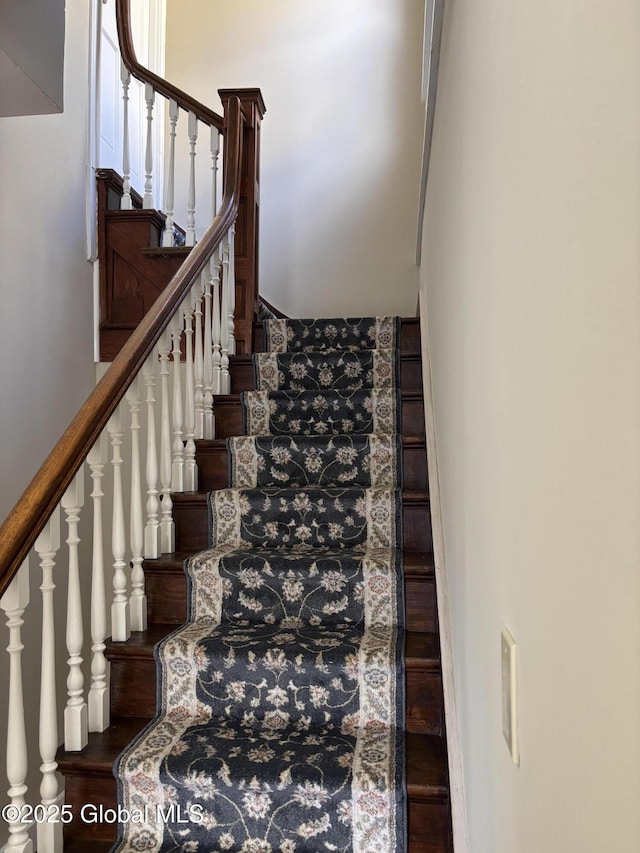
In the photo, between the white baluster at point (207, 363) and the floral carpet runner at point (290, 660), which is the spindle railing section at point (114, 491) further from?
the floral carpet runner at point (290, 660)

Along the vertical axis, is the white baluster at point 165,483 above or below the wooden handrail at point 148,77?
below

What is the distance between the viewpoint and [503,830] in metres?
0.79

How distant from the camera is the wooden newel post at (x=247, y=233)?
3152mm

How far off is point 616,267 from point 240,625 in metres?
1.78

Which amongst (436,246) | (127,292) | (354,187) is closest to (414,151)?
(354,187)

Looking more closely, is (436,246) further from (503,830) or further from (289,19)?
(289,19)

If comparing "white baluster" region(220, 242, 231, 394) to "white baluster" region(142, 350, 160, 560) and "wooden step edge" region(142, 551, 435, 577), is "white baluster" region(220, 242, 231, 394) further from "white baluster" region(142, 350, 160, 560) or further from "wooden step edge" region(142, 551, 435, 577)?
"wooden step edge" region(142, 551, 435, 577)

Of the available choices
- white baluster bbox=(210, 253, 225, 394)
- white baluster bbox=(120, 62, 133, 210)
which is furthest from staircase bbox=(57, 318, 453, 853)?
white baluster bbox=(120, 62, 133, 210)

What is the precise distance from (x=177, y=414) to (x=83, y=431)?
77 cm

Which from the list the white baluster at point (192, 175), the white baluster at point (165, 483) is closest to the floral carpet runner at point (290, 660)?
the white baluster at point (165, 483)

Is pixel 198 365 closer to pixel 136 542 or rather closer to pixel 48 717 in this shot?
pixel 136 542

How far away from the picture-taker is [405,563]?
6.52 ft

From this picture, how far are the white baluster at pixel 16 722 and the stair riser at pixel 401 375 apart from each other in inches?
68.8

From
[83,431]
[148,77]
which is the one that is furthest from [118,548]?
[148,77]
